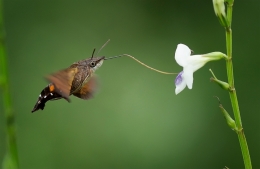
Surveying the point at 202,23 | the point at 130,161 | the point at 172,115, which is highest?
the point at 202,23

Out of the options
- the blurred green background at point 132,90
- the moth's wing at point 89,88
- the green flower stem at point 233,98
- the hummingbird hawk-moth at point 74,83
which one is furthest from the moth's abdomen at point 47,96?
the blurred green background at point 132,90

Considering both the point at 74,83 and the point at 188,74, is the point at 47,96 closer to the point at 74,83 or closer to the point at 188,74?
the point at 74,83

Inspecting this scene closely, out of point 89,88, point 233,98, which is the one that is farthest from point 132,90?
point 233,98

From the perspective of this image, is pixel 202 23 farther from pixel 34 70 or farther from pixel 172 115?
pixel 34 70

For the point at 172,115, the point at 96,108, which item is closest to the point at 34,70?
the point at 96,108

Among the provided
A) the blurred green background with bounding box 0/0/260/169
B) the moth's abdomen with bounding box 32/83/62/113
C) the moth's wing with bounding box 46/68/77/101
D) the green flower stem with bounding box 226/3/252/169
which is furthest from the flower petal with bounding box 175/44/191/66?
the blurred green background with bounding box 0/0/260/169

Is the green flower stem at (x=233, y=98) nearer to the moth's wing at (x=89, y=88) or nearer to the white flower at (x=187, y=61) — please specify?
the white flower at (x=187, y=61)

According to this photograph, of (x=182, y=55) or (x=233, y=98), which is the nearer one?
(x=233, y=98)
